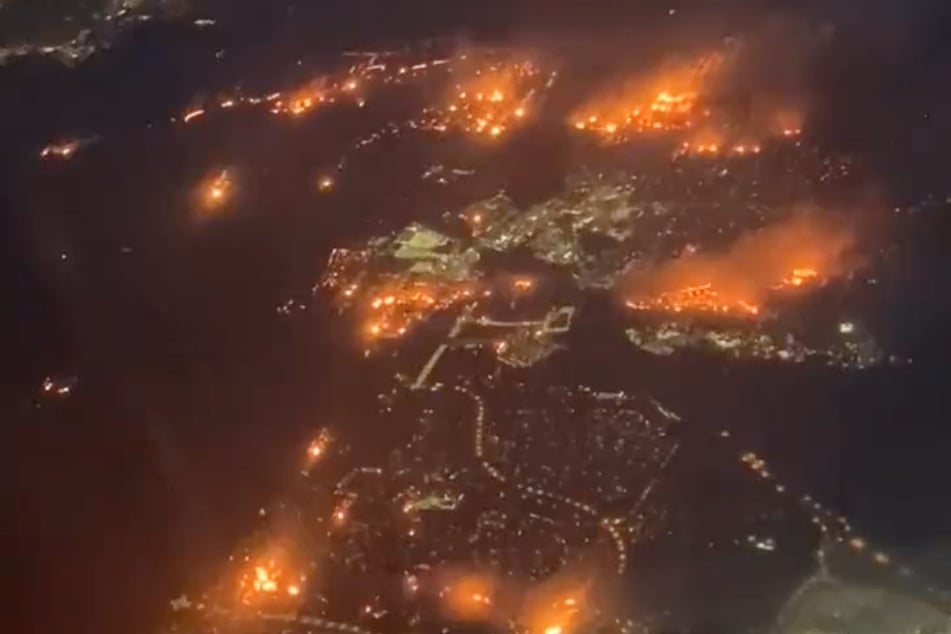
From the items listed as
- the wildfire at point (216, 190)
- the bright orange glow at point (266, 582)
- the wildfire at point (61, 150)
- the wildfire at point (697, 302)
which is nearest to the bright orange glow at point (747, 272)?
the wildfire at point (697, 302)

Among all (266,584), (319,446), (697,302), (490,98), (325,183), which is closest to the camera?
(266,584)

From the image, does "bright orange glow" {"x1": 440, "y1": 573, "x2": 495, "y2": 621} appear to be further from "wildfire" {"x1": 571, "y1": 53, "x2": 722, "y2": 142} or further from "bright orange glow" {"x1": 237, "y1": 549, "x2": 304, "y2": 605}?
"wildfire" {"x1": 571, "y1": 53, "x2": 722, "y2": 142}

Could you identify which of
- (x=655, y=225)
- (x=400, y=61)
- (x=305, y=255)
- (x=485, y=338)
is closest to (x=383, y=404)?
(x=485, y=338)

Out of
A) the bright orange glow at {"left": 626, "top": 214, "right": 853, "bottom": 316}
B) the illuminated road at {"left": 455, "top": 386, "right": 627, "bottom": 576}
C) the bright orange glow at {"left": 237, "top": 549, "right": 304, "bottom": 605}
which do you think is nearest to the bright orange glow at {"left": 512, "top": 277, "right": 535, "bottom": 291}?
the bright orange glow at {"left": 626, "top": 214, "right": 853, "bottom": 316}

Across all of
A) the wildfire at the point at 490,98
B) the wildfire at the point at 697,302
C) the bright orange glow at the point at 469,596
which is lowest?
the bright orange glow at the point at 469,596

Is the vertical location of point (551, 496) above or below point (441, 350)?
below

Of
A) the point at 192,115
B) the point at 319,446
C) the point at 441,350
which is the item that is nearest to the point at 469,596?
the point at 319,446

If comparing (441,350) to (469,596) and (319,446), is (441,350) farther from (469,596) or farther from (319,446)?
(469,596)

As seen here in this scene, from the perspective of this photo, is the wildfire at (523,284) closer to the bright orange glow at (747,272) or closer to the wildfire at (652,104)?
the bright orange glow at (747,272)
